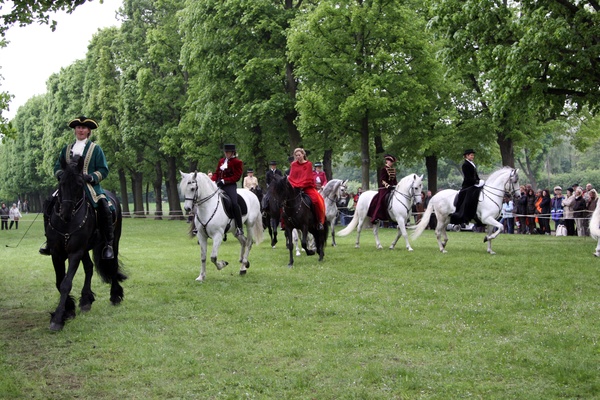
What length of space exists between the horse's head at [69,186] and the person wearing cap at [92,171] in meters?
0.17

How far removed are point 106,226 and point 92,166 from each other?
3.41ft

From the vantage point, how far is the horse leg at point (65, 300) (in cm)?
975

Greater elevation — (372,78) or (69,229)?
(372,78)

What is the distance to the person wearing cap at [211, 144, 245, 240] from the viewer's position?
15.2 meters

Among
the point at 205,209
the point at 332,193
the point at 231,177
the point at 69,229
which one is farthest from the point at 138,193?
the point at 69,229

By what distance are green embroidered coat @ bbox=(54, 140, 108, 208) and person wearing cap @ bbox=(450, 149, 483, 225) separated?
1104 centimetres

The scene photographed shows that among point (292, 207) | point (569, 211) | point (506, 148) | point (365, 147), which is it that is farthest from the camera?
point (506, 148)

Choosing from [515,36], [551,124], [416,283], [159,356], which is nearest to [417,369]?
[159,356]

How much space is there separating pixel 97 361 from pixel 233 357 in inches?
64.1

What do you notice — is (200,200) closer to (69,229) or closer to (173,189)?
(69,229)

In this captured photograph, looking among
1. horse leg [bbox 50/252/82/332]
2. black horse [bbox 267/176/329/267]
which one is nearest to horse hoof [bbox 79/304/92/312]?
horse leg [bbox 50/252/82/332]

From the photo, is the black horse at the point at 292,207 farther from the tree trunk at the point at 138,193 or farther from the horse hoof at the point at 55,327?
the tree trunk at the point at 138,193

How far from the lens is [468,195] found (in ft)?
61.2

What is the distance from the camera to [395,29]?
105 feet
